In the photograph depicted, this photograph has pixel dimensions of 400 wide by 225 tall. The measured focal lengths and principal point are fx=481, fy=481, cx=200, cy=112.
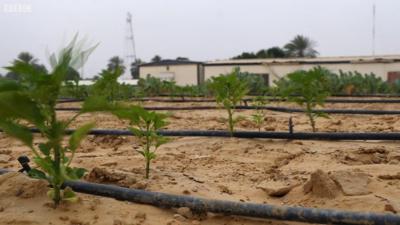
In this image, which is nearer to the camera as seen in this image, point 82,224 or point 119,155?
point 82,224

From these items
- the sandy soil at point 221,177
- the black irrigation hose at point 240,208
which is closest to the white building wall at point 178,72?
the sandy soil at point 221,177

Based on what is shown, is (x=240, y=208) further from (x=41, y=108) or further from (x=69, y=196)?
(x=41, y=108)

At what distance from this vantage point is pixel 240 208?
102 inches

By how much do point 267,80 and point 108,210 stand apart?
30.1 m

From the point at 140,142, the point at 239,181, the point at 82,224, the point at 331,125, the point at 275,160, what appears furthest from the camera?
the point at 331,125

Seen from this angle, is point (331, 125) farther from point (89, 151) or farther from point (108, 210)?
point (108, 210)

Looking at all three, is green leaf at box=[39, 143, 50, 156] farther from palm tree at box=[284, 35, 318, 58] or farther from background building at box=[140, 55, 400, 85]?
palm tree at box=[284, 35, 318, 58]

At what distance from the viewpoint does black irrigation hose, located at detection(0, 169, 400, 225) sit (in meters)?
2.34

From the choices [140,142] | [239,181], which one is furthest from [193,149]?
[239,181]

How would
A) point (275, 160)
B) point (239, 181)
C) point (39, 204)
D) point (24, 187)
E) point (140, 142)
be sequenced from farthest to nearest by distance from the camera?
point (140, 142), point (275, 160), point (239, 181), point (24, 187), point (39, 204)

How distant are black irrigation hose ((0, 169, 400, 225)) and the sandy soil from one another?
47 millimetres

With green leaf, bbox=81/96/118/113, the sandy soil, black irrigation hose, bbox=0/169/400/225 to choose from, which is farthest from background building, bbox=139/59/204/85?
green leaf, bbox=81/96/118/113

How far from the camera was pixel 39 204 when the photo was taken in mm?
2648

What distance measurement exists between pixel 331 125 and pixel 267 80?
2549 centimetres
